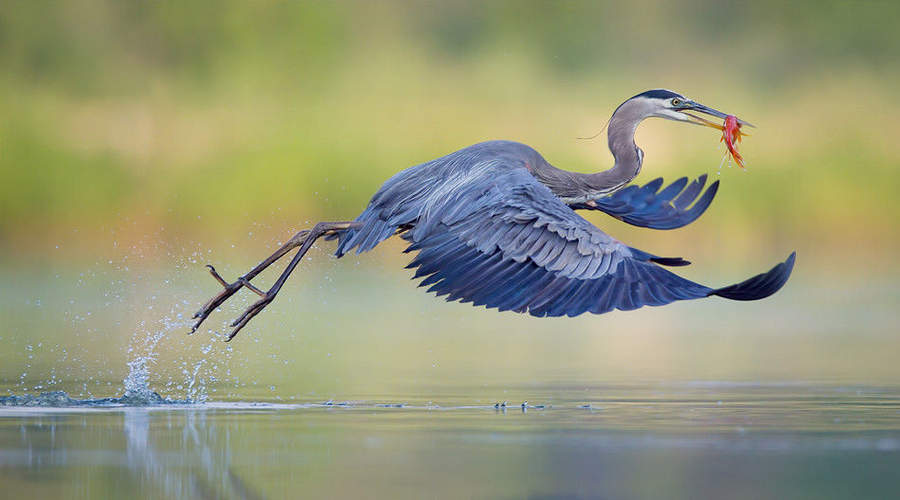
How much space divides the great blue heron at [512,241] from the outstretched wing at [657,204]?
0.42m

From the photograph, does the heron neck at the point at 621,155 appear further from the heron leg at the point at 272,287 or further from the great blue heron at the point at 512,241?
the heron leg at the point at 272,287

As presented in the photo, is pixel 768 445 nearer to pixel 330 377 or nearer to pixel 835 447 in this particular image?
pixel 835 447

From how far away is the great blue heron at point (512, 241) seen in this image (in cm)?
774

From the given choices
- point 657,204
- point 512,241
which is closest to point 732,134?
point 657,204

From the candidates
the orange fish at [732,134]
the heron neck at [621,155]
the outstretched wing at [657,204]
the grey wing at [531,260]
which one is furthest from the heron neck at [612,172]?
the grey wing at [531,260]

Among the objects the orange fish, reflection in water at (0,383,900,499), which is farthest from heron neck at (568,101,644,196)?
reflection in water at (0,383,900,499)

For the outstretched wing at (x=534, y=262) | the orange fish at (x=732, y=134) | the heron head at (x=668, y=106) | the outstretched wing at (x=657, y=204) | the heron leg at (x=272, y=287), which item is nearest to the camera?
the outstretched wing at (x=534, y=262)

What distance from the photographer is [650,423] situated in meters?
8.00

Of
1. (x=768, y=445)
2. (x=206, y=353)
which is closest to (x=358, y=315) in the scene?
(x=206, y=353)

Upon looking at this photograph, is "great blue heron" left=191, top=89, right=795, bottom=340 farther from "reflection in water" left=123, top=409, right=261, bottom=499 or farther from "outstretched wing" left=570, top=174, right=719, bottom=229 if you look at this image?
"reflection in water" left=123, top=409, right=261, bottom=499

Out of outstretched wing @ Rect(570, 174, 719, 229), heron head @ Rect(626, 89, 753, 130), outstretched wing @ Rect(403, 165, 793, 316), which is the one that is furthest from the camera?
outstretched wing @ Rect(570, 174, 719, 229)

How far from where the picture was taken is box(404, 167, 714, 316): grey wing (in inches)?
305

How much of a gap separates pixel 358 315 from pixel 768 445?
12.8 meters

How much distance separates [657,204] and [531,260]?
321 centimetres
